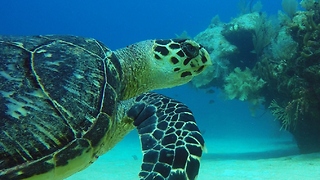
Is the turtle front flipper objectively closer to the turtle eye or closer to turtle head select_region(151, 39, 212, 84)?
turtle head select_region(151, 39, 212, 84)

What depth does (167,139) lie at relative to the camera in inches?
97.0

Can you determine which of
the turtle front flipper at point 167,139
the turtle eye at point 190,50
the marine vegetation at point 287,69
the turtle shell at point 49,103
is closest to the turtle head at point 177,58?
the turtle eye at point 190,50

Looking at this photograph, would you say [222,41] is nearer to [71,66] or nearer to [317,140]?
[317,140]

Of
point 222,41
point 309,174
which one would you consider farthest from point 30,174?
point 222,41

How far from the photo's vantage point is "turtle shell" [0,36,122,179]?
2045 mm

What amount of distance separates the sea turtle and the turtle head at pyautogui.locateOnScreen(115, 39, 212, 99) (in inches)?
10.2

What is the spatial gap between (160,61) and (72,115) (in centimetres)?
138

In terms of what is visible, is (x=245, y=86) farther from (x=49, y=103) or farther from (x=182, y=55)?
(x=49, y=103)

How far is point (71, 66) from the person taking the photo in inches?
99.4

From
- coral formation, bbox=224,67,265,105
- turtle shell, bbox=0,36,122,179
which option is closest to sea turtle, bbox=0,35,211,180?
turtle shell, bbox=0,36,122,179

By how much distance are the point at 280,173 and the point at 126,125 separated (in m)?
3.14

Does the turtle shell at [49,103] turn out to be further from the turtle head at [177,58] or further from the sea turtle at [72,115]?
the turtle head at [177,58]

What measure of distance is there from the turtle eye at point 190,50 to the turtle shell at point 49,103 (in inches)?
37.7

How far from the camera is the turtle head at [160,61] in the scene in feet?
10.9
